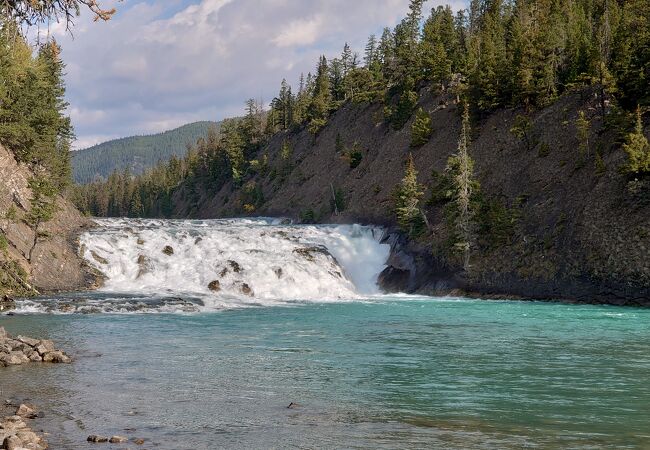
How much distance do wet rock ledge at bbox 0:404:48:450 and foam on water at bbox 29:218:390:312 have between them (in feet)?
81.7

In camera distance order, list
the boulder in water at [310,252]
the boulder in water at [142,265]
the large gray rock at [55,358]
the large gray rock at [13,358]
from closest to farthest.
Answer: the large gray rock at [13,358] → the large gray rock at [55,358] → the boulder in water at [142,265] → the boulder in water at [310,252]

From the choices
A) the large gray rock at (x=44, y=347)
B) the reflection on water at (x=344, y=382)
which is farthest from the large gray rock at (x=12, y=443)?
the large gray rock at (x=44, y=347)

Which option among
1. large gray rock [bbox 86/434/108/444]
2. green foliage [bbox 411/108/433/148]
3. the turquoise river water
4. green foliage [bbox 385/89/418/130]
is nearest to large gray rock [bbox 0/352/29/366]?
the turquoise river water

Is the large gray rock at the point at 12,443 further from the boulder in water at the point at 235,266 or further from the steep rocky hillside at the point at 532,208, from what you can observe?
the boulder in water at the point at 235,266

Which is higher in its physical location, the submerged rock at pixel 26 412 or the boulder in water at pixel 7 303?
the submerged rock at pixel 26 412

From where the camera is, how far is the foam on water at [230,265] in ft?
145

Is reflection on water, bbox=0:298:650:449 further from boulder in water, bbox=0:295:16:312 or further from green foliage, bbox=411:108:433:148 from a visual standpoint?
green foliage, bbox=411:108:433:148

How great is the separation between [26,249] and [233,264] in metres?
14.6

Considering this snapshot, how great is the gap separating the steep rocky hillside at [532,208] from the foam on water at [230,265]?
3998 millimetres

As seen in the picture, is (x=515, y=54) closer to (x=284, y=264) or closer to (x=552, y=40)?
(x=552, y=40)

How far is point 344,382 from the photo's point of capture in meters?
17.5

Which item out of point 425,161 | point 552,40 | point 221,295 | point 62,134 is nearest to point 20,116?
point 62,134

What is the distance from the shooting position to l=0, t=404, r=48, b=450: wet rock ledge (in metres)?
10.2

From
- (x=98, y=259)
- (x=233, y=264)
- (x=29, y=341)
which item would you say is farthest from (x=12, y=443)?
(x=98, y=259)
